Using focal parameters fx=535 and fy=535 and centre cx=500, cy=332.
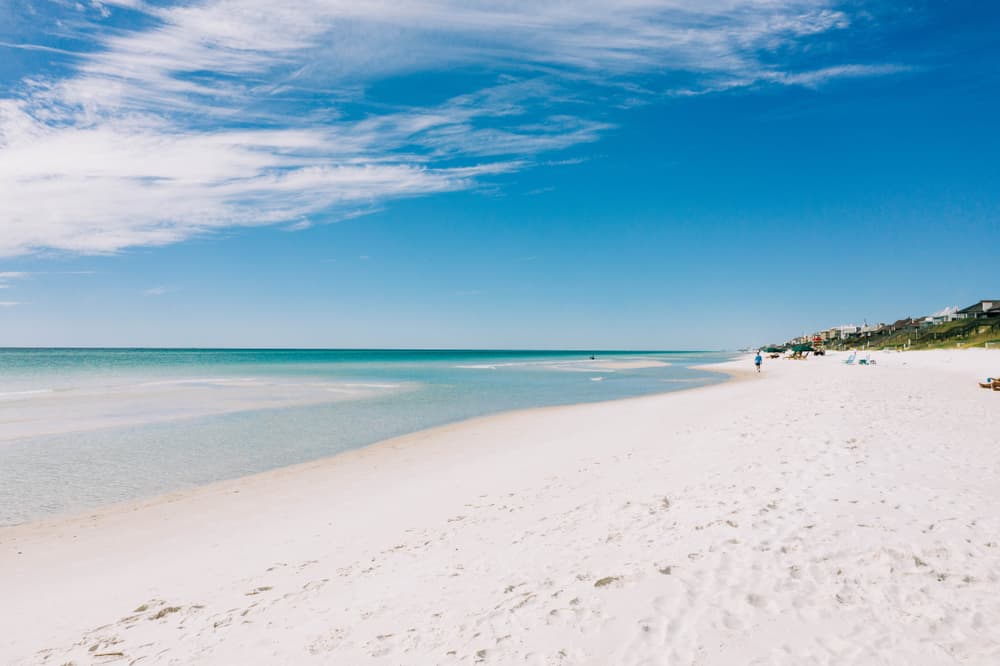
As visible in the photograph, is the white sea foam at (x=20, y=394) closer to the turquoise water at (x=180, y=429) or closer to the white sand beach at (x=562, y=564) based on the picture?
the turquoise water at (x=180, y=429)

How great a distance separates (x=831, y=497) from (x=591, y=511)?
3525 mm

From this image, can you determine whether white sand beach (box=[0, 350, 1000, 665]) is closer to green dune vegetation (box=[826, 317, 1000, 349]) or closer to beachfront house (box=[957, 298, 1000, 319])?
green dune vegetation (box=[826, 317, 1000, 349])

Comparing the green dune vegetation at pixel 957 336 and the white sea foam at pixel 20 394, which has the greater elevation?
the green dune vegetation at pixel 957 336

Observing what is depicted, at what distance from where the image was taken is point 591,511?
8508 mm

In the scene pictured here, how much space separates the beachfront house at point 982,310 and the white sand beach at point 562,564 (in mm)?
108694

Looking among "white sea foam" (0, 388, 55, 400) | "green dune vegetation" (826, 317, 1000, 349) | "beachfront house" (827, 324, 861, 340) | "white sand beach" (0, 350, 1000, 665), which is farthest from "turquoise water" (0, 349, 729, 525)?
"beachfront house" (827, 324, 861, 340)

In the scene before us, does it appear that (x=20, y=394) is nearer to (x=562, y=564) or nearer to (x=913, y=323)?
(x=562, y=564)

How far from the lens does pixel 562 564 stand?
6.39 m

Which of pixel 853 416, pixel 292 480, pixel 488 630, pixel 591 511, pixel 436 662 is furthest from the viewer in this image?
pixel 853 416

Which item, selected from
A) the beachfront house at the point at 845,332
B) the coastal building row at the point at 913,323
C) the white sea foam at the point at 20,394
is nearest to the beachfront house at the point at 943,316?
the coastal building row at the point at 913,323

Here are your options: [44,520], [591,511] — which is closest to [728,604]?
[591,511]

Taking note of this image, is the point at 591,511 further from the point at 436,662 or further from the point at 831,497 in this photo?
the point at 436,662

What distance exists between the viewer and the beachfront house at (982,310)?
92.7 metres

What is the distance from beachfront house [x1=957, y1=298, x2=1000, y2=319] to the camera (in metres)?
92.7
